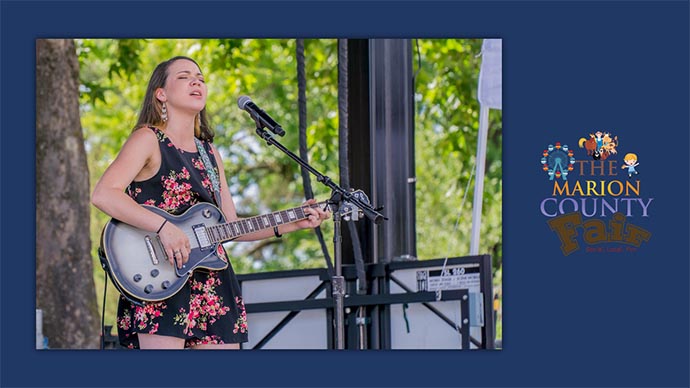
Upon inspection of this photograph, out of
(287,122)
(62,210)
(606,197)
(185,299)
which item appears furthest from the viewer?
(287,122)

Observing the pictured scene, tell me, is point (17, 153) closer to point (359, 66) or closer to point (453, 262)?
point (359, 66)

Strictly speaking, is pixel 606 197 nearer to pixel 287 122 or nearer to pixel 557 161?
pixel 557 161

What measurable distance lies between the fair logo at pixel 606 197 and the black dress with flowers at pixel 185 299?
1476 millimetres

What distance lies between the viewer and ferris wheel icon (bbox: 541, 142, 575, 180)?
558 cm

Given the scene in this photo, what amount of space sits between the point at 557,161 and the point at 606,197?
9.8 inches

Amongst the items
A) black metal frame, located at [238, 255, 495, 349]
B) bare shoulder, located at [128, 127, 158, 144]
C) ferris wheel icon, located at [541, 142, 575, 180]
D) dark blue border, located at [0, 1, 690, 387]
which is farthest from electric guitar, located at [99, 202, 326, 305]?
ferris wheel icon, located at [541, 142, 575, 180]

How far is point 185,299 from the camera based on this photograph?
509cm

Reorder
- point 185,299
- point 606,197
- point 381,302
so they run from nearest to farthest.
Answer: point 185,299 < point 606,197 < point 381,302

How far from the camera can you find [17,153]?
5.76 meters

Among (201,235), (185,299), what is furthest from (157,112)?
(185,299)

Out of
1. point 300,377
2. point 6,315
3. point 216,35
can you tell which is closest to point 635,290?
point 300,377

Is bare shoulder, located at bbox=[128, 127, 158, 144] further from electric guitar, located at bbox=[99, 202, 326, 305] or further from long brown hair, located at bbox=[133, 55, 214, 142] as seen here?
electric guitar, located at bbox=[99, 202, 326, 305]

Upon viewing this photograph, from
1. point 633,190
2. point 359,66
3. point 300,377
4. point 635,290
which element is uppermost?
point 359,66

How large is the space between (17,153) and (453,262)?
1.92 m
